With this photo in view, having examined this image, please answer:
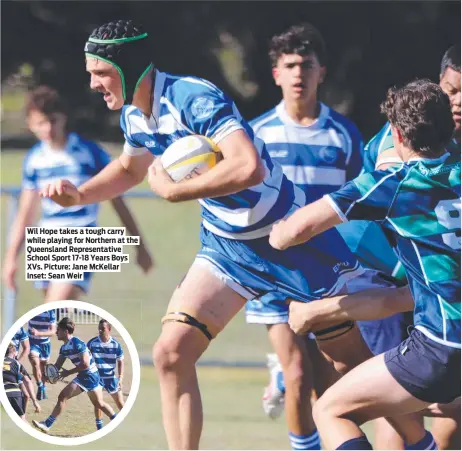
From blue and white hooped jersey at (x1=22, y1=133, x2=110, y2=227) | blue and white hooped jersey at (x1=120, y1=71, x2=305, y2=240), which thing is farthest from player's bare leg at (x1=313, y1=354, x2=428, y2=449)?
blue and white hooped jersey at (x1=22, y1=133, x2=110, y2=227)

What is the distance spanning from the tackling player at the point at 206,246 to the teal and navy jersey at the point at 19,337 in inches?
25.7

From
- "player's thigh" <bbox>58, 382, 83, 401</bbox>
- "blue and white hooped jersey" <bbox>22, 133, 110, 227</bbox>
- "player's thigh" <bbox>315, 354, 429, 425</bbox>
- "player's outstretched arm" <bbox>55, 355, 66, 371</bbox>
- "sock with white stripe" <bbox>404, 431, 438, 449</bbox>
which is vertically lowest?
"sock with white stripe" <bbox>404, 431, 438, 449</bbox>

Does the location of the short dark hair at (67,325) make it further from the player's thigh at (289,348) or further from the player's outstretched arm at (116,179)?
the player's thigh at (289,348)

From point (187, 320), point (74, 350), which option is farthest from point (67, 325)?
point (187, 320)

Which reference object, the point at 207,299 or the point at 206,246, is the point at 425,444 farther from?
the point at 206,246

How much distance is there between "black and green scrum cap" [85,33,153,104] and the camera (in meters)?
4.96

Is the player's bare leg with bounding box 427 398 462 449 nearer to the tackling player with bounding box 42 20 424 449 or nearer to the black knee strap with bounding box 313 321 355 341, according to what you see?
the tackling player with bounding box 42 20 424 449

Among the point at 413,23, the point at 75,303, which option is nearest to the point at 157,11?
the point at 413,23

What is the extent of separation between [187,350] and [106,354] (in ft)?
Answer: 1.46

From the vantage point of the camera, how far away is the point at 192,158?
4.79 m

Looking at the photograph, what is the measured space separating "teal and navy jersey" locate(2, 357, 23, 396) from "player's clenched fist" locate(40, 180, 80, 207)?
767mm

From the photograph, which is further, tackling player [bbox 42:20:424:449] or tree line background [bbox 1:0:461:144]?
tree line background [bbox 1:0:461:144]

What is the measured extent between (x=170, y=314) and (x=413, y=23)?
16.7m

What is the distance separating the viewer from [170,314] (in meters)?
5.05
